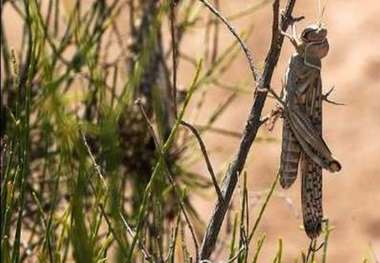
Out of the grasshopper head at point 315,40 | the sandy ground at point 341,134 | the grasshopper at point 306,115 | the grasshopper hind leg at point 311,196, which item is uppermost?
the sandy ground at point 341,134

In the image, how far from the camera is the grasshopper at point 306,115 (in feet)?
4.04

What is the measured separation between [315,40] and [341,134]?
3.98 metres

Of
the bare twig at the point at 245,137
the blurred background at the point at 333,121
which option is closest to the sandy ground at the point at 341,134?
the blurred background at the point at 333,121

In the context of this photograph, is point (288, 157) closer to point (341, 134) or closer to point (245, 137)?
point (245, 137)

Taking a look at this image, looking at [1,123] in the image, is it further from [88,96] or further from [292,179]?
[292,179]

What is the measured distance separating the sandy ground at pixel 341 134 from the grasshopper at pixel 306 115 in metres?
3.07

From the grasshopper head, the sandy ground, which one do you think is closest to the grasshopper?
the grasshopper head

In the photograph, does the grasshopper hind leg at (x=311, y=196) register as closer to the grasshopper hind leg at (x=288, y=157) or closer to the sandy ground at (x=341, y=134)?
the grasshopper hind leg at (x=288, y=157)

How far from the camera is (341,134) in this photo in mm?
5180

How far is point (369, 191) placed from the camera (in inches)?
190

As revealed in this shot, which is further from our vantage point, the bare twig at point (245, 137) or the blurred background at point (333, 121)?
the blurred background at point (333, 121)

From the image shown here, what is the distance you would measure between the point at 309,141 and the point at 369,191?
11.9ft

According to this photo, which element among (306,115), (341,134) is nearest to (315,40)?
(306,115)

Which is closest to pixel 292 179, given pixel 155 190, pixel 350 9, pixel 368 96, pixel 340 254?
pixel 155 190
